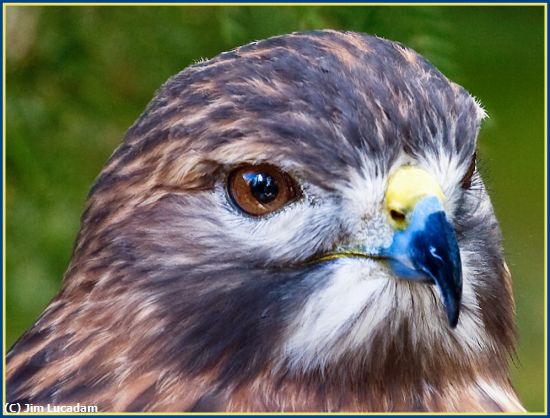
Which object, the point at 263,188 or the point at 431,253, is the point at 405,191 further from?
the point at 263,188

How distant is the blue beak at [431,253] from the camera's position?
84.0 inches

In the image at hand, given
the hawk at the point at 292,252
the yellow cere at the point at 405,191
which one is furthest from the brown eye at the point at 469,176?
the yellow cere at the point at 405,191

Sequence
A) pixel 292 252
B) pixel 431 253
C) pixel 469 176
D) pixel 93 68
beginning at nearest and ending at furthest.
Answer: pixel 431 253
pixel 292 252
pixel 469 176
pixel 93 68

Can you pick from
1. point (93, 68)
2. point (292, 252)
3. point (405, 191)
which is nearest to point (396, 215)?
point (405, 191)

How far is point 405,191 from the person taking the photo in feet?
7.25

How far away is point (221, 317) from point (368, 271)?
1.01ft

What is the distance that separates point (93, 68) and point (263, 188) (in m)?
1.42

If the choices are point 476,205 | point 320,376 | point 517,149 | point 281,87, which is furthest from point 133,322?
point 517,149

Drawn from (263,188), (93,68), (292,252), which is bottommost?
(292,252)

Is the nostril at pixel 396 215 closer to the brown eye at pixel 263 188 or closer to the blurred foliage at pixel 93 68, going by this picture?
the brown eye at pixel 263 188

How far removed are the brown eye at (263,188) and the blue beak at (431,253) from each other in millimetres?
221

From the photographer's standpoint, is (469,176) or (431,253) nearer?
(431,253)

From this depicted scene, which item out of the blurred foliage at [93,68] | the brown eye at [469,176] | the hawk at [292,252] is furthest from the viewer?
the blurred foliage at [93,68]

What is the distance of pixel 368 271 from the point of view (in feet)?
7.28
